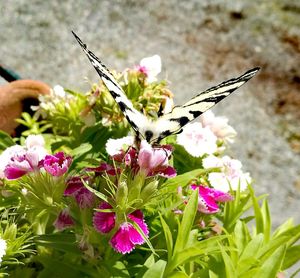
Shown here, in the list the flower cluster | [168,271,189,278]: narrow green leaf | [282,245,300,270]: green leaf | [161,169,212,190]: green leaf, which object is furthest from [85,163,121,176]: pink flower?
[282,245,300,270]: green leaf

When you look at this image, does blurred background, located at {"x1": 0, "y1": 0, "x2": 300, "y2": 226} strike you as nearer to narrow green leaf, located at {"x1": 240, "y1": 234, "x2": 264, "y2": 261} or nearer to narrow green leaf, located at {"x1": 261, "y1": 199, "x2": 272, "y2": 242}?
narrow green leaf, located at {"x1": 261, "y1": 199, "x2": 272, "y2": 242}

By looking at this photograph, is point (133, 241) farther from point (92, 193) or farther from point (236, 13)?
point (236, 13)

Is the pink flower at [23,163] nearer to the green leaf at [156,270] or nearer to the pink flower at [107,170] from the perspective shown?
the pink flower at [107,170]

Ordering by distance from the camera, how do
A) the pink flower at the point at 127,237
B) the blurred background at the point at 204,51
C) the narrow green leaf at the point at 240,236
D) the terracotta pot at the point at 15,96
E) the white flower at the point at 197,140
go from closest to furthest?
the pink flower at the point at 127,237 → the narrow green leaf at the point at 240,236 → the white flower at the point at 197,140 → the terracotta pot at the point at 15,96 → the blurred background at the point at 204,51

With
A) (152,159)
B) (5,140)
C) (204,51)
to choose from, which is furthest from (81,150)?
(204,51)

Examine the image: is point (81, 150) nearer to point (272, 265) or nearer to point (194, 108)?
point (194, 108)

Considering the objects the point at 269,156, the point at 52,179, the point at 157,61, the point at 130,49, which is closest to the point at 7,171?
the point at 52,179

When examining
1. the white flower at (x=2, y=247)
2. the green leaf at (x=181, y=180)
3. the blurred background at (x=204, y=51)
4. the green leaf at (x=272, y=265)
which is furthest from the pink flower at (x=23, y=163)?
the blurred background at (x=204, y=51)
